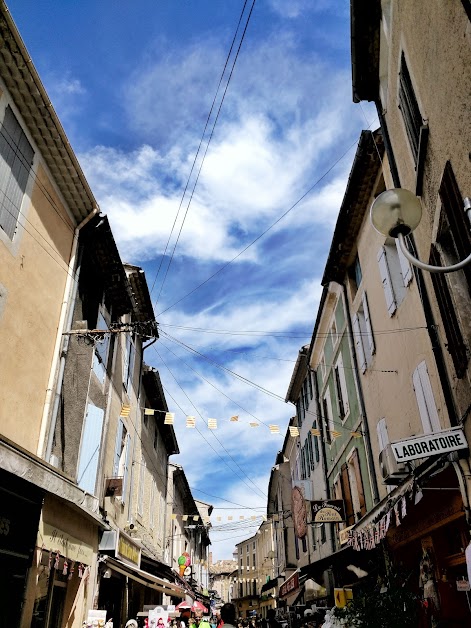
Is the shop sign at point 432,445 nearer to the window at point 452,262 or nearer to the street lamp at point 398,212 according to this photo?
the window at point 452,262

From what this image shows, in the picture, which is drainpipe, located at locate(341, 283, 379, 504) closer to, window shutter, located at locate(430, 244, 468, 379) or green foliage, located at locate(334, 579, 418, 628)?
green foliage, located at locate(334, 579, 418, 628)

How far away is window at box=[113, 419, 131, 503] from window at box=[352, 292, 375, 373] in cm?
700

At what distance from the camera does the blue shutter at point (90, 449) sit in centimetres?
1071

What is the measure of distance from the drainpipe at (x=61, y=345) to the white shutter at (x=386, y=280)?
639 cm

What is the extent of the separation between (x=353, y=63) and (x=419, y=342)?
17.6 ft

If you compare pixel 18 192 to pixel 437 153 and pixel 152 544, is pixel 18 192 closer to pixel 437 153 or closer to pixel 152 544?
pixel 437 153

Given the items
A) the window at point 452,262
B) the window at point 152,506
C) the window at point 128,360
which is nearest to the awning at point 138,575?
the window at point 152,506

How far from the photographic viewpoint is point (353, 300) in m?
14.2

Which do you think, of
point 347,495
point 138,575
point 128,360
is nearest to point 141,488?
point 138,575

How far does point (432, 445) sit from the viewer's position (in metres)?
6.31

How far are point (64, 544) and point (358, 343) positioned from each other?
8.44 meters

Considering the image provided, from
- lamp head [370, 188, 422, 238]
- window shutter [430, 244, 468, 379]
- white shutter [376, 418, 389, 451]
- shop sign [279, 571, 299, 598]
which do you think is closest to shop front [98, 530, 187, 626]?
shop sign [279, 571, 299, 598]

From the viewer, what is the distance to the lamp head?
452 centimetres

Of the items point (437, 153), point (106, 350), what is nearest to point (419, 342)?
point (437, 153)
